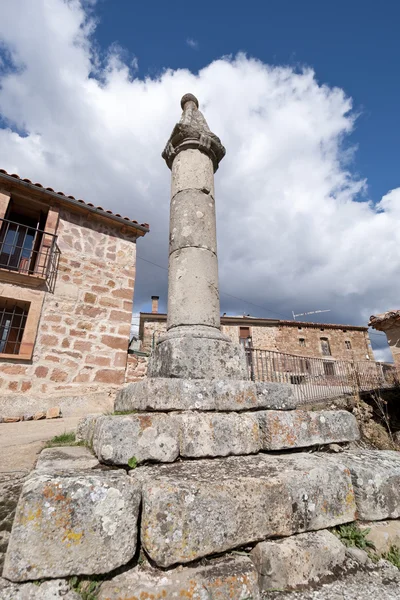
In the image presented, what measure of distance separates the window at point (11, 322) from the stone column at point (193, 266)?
4355mm

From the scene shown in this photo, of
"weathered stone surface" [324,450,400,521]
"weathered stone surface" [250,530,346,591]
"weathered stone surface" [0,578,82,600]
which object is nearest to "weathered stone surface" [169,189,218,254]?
"weathered stone surface" [324,450,400,521]

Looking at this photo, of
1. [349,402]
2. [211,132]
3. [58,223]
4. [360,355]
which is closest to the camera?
[211,132]

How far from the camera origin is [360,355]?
23.5m

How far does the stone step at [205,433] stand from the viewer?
1.78 meters

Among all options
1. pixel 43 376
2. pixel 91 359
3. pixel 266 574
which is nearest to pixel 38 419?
pixel 43 376

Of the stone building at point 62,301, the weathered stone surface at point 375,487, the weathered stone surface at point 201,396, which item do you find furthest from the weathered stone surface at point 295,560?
the stone building at point 62,301

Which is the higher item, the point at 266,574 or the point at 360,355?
the point at 360,355

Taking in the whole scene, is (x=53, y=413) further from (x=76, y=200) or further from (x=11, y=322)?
(x=76, y=200)

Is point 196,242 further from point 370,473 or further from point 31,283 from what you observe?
point 31,283

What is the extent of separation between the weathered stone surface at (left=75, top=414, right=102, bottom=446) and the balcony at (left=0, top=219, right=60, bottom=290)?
4464 mm

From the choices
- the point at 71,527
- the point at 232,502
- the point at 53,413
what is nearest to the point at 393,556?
the point at 232,502

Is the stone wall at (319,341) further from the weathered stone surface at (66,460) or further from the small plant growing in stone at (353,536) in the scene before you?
the weathered stone surface at (66,460)

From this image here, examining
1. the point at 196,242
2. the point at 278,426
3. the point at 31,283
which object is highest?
the point at 31,283

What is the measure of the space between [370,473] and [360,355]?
24885 mm
